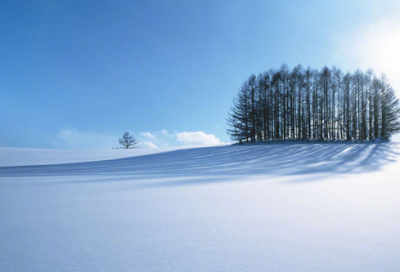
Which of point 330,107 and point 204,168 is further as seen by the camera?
point 330,107

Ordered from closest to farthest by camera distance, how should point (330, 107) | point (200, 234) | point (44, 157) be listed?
point (200, 234) < point (44, 157) < point (330, 107)

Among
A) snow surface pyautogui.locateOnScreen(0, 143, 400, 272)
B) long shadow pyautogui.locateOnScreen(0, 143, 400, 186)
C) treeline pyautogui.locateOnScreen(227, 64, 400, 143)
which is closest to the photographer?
snow surface pyautogui.locateOnScreen(0, 143, 400, 272)

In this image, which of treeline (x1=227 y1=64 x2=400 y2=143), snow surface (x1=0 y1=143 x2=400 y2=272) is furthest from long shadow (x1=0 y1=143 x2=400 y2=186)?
treeline (x1=227 y1=64 x2=400 y2=143)

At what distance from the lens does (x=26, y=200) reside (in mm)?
2080

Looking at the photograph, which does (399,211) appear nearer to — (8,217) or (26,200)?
(8,217)

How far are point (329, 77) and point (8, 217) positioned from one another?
75.3ft

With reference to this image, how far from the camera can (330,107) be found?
62.7 ft

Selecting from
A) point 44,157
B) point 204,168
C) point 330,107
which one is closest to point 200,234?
point 204,168

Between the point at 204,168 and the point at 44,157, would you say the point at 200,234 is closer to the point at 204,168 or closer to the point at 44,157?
the point at 204,168

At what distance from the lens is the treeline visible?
1894cm

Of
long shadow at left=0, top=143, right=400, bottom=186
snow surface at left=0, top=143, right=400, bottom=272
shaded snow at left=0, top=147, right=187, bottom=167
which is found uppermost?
shaded snow at left=0, top=147, right=187, bottom=167

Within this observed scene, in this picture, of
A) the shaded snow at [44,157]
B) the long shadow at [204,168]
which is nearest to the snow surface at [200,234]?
the long shadow at [204,168]

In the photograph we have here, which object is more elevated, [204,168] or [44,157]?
[44,157]

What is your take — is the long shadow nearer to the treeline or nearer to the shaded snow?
the shaded snow
